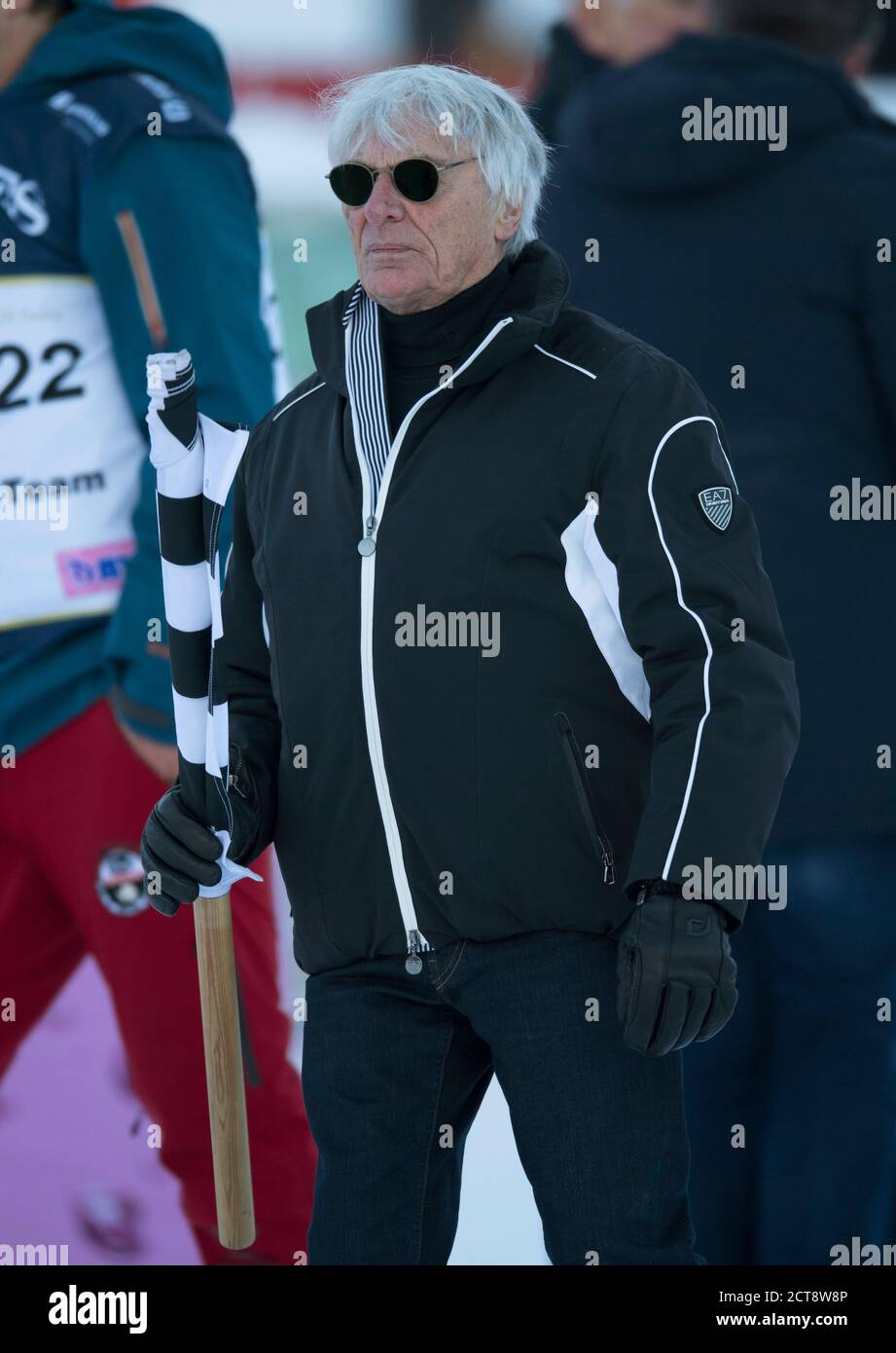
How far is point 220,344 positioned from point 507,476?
854mm

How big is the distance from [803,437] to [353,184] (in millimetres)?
761

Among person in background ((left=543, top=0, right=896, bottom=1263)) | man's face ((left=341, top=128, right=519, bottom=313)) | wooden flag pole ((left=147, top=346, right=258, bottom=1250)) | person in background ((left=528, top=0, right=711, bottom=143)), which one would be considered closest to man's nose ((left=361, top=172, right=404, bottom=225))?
man's face ((left=341, top=128, right=519, bottom=313))

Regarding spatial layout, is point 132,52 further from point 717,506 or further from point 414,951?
point 414,951

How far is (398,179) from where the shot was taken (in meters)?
2.18

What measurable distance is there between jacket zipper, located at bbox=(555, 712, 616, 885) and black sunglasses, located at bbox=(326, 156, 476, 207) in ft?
1.79

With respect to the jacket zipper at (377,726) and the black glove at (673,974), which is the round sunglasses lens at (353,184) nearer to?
the jacket zipper at (377,726)

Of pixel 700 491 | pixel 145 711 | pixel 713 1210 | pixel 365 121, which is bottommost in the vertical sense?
pixel 713 1210

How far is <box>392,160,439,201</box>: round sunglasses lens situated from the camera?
85.7 inches

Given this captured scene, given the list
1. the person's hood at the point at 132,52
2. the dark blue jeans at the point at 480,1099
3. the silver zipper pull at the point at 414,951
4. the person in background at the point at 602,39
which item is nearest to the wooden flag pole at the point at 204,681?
the dark blue jeans at the point at 480,1099

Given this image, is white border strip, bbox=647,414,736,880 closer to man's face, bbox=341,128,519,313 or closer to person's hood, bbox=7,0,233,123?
man's face, bbox=341,128,519,313

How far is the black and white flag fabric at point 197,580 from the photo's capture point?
2.24m

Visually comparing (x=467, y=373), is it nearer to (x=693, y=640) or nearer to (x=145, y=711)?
(x=693, y=640)

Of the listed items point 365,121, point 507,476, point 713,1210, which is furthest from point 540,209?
point 713,1210

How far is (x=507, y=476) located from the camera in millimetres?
2111
